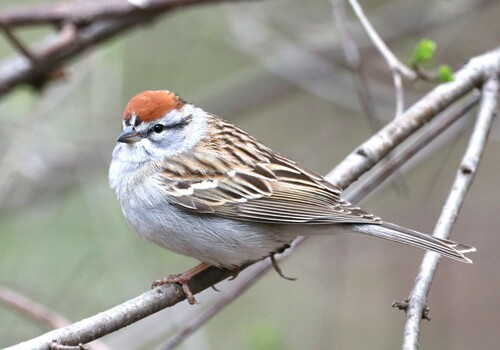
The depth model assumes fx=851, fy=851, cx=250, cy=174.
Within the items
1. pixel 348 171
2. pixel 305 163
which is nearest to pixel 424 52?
pixel 348 171

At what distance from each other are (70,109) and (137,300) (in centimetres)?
321

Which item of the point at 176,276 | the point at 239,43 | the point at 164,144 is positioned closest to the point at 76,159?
the point at 239,43

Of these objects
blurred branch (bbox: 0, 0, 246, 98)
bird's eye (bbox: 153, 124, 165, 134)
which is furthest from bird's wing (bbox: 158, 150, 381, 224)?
blurred branch (bbox: 0, 0, 246, 98)

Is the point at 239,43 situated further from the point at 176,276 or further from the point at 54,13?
the point at 176,276

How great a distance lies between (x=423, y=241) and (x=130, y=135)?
1500mm

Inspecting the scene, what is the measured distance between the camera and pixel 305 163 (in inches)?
243

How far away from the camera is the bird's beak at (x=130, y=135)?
3895 mm

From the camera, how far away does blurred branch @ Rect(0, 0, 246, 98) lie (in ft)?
15.9

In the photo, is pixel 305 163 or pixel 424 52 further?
pixel 305 163

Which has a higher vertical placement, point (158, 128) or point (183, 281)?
point (158, 128)

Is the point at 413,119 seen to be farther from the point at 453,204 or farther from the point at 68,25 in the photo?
the point at 68,25

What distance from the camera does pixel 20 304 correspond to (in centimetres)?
375

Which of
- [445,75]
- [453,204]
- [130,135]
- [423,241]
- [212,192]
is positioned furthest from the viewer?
[130,135]

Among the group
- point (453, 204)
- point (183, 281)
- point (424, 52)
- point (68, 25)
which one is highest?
point (68, 25)
